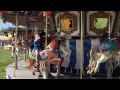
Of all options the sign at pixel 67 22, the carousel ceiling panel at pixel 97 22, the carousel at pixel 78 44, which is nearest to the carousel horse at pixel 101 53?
the carousel at pixel 78 44

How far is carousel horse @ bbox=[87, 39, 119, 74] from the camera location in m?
10.9

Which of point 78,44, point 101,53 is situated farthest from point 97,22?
point 101,53

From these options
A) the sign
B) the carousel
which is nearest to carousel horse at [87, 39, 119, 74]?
the carousel

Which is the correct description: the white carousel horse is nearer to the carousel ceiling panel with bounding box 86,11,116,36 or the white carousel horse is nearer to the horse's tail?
the horse's tail

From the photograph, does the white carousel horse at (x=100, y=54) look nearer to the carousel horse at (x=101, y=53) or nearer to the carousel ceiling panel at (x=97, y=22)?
the carousel horse at (x=101, y=53)

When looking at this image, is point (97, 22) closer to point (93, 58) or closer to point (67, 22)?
point (67, 22)

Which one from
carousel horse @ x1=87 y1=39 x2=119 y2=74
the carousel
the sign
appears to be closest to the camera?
carousel horse @ x1=87 y1=39 x2=119 y2=74

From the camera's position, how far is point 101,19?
1222 cm

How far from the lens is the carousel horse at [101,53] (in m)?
10.9

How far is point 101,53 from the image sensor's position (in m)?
11.1

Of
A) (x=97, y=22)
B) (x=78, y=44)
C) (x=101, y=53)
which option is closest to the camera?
(x=101, y=53)

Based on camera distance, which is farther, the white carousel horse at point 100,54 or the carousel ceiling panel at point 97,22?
the carousel ceiling panel at point 97,22
